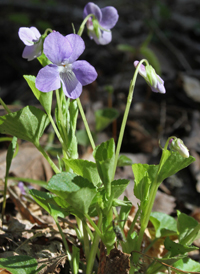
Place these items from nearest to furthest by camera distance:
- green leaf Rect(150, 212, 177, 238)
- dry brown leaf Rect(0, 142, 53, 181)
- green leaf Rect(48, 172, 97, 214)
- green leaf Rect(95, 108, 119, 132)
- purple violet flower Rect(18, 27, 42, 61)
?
green leaf Rect(48, 172, 97, 214), purple violet flower Rect(18, 27, 42, 61), green leaf Rect(150, 212, 177, 238), dry brown leaf Rect(0, 142, 53, 181), green leaf Rect(95, 108, 119, 132)

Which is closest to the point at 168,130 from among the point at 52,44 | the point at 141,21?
the point at 52,44

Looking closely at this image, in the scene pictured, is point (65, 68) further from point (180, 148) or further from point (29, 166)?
point (29, 166)

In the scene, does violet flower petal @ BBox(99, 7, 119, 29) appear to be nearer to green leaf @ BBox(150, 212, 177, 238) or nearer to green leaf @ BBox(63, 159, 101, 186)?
green leaf @ BBox(63, 159, 101, 186)

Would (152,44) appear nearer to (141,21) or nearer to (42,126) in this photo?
(141,21)

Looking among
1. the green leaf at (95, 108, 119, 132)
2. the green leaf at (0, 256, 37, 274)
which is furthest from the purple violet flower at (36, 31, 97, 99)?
the green leaf at (95, 108, 119, 132)

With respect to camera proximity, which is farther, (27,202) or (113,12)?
(27,202)

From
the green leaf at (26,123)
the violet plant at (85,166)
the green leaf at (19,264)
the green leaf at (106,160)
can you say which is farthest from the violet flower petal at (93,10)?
the green leaf at (19,264)

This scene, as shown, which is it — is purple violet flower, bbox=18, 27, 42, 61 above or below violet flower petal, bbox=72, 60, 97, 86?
above
